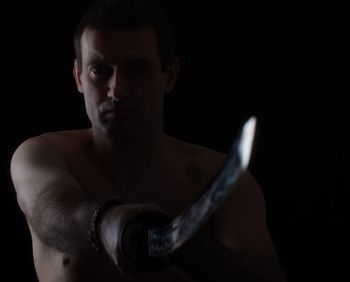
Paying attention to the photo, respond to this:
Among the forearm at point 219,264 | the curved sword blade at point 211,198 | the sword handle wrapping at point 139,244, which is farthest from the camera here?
the forearm at point 219,264

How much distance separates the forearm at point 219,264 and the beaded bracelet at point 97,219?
4.0 inches

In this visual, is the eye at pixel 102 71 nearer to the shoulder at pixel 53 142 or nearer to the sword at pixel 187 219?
the shoulder at pixel 53 142

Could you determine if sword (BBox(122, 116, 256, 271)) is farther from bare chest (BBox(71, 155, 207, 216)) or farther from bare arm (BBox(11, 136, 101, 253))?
bare chest (BBox(71, 155, 207, 216))

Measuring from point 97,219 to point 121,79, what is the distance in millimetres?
407

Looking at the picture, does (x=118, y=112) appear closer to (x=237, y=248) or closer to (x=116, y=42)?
(x=116, y=42)

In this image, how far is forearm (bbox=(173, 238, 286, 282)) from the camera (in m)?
1.18

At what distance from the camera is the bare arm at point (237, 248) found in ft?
3.91

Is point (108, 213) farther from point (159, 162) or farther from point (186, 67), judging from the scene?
point (186, 67)

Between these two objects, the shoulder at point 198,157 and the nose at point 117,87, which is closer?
the nose at point 117,87

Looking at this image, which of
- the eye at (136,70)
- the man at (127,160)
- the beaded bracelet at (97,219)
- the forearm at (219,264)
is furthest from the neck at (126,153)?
the beaded bracelet at (97,219)

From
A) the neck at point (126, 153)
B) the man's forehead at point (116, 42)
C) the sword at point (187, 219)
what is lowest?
the neck at point (126, 153)

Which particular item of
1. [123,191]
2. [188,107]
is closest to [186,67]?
[188,107]

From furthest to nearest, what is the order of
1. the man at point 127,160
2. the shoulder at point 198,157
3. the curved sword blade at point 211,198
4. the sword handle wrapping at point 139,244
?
1. the shoulder at point 198,157
2. the man at point 127,160
3. the sword handle wrapping at point 139,244
4. the curved sword blade at point 211,198

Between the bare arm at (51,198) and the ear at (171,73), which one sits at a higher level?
the ear at (171,73)
